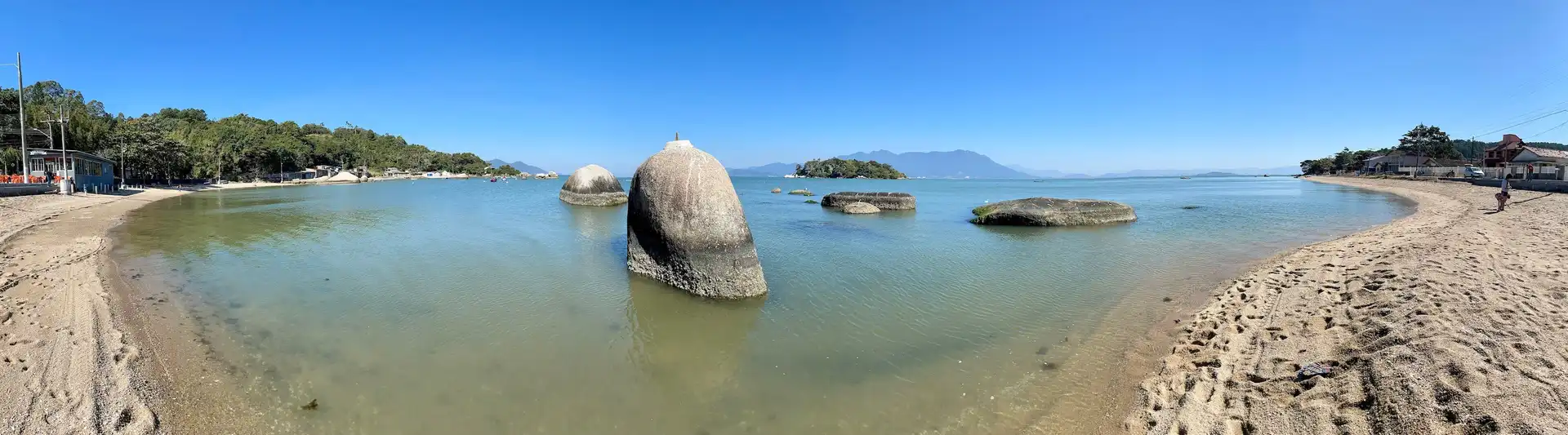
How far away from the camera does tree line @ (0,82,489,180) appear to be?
Answer: 137 ft

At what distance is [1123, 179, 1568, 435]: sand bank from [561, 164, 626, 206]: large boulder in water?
32328 millimetres

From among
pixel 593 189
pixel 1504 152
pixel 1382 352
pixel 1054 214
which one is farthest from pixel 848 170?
pixel 1382 352

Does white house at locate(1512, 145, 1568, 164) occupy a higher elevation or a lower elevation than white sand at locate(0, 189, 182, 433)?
higher

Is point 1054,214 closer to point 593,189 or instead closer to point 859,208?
point 859,208

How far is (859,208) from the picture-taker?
97.6ft

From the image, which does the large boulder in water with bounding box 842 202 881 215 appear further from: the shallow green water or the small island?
the small island

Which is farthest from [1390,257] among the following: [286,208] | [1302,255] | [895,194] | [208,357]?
[286,208]

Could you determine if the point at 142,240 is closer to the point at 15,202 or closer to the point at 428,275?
the point at 428,275

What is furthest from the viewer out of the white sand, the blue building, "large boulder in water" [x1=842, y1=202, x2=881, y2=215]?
the blue building

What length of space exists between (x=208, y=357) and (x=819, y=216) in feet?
74.4

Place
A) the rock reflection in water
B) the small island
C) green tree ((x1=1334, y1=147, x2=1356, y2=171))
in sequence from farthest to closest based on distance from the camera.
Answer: the small island → green tree ((x1=1334, y1=147, x2=1356, y2=171)) → the rock reflection in water

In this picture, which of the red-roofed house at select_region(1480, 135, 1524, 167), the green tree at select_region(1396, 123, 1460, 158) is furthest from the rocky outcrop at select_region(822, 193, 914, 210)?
the green tree at select_region(1396, 123, 1460, 158)

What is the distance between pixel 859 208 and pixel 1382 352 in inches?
964

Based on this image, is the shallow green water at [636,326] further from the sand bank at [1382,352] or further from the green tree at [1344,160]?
the green tree at [1344,160]
